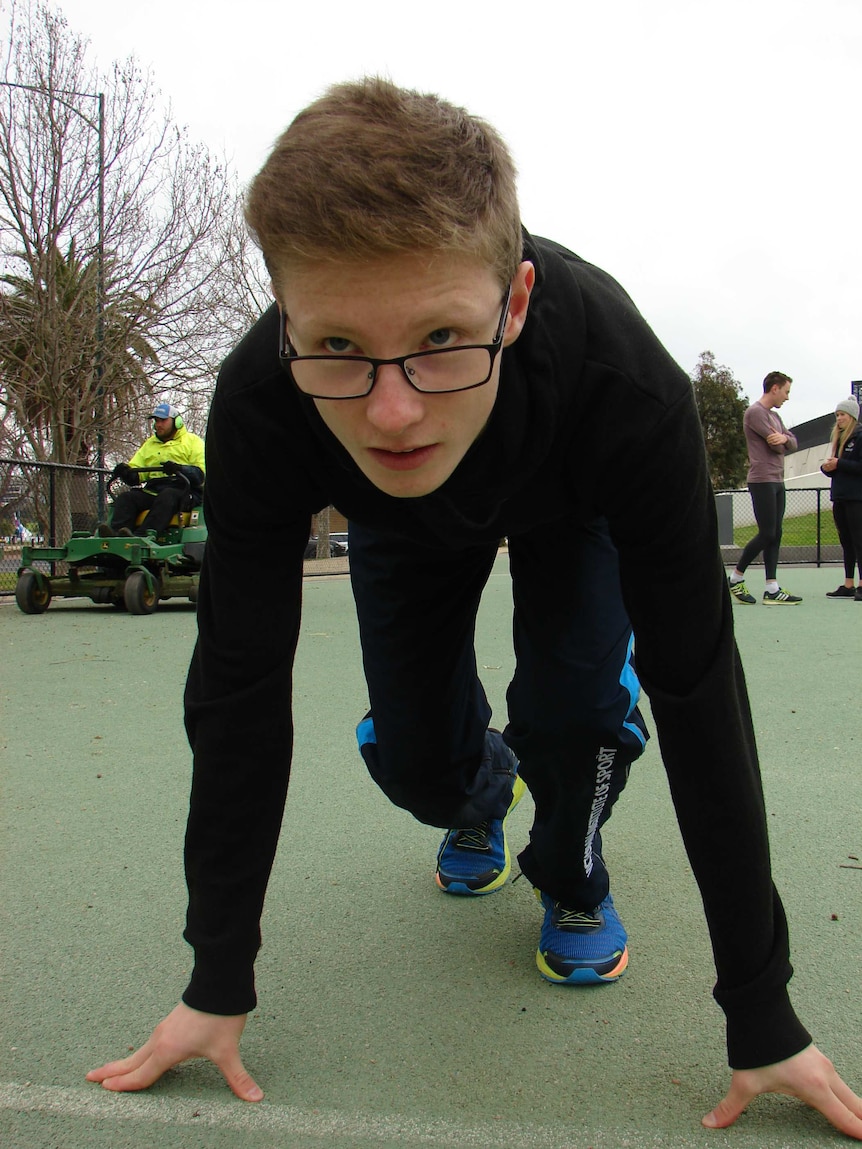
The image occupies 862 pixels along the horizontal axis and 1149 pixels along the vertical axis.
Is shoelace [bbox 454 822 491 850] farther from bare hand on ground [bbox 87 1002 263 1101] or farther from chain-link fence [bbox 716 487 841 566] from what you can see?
chain-link fence [bbox 716 487 841 566]

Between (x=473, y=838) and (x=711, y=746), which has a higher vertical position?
(x=711, y=746)

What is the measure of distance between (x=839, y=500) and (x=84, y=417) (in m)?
11.4

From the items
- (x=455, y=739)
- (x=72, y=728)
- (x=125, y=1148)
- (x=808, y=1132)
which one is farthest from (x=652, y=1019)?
(x=72, y=728)

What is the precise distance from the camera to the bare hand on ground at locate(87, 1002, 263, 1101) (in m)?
1.66

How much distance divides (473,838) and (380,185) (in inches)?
70.4

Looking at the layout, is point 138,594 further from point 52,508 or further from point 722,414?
point 722,414

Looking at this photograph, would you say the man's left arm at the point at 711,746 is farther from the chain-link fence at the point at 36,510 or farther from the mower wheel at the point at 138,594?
the chain-link fence at the point at 36,510

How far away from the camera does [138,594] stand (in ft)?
Result: 28.2

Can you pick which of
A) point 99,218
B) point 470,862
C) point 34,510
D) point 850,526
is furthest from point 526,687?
point 99,218

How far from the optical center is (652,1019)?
1.90 meters

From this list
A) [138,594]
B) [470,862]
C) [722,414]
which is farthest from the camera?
[722,414]

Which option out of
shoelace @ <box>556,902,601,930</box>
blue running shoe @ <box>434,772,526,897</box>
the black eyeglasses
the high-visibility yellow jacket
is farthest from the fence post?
the black eyeglasses

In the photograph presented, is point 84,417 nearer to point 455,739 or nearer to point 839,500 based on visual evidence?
point 839,500

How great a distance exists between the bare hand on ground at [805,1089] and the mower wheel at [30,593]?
8272 mm
